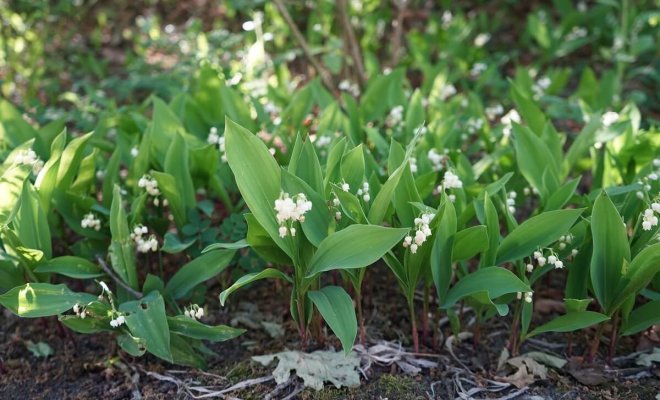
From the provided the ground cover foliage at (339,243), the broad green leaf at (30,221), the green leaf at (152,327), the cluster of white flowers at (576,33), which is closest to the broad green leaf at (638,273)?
the ground cover foliage at (339,243)

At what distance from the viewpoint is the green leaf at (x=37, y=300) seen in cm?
215

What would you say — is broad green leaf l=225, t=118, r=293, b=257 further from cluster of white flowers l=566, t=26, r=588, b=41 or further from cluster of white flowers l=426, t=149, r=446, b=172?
cluster of white flowers l=566, t=26, r=588, b=41

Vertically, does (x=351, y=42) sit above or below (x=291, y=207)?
above

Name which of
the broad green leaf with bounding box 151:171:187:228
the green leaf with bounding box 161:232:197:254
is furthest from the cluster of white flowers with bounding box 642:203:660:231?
the broad green leaf with bounding box 151:171:187:228

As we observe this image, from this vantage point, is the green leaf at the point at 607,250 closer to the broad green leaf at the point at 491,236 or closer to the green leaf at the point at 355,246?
the broad green leaf at the point at 491,236

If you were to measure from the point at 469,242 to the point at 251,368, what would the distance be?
35.8 inches

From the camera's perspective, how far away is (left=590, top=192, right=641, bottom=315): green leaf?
2.14m

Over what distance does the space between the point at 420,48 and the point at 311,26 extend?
930 mm

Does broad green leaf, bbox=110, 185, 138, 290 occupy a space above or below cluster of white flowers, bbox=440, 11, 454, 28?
below

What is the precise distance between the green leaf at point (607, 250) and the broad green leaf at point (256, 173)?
3.34 feet

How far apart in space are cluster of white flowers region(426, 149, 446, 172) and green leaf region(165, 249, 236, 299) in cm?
90

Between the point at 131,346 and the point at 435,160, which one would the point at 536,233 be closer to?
the point at 435,160

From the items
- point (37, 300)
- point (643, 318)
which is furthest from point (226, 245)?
point (643, 318)

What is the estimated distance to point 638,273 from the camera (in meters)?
2.08
